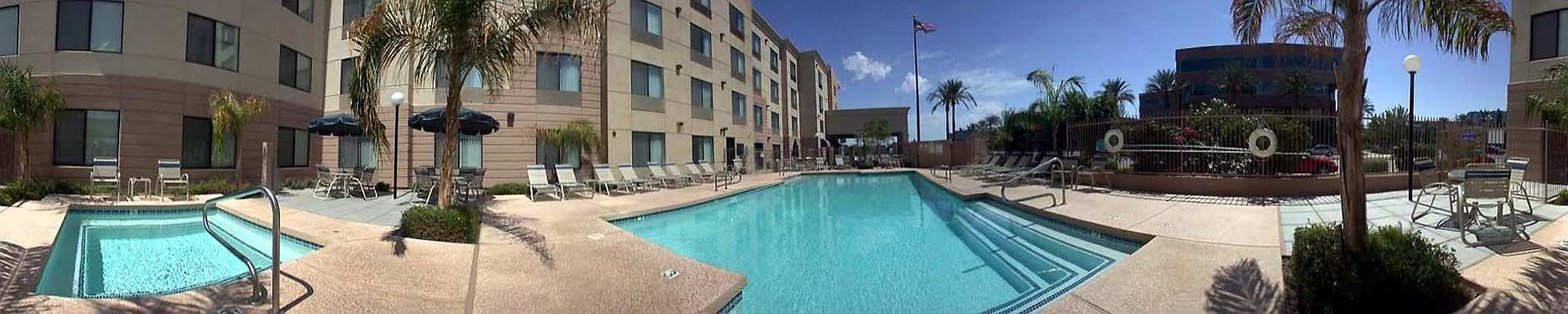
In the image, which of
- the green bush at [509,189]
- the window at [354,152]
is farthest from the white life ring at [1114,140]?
the window at [354,152]

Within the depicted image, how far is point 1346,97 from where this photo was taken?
13.5 feet

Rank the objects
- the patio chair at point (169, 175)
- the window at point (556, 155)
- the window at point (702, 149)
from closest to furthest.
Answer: the patio chair at point (169, 175), the window at point (556, 155), the window at point (702, 149)

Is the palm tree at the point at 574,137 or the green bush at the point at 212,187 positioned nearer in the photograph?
the green bush at the point at 212,187

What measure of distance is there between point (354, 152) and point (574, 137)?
647 centimetres

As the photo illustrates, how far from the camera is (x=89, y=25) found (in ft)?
42.1

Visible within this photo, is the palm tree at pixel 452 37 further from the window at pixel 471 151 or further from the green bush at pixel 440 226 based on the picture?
the window at pixel 471 151

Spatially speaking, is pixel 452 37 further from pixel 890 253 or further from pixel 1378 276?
pixel 1378 276

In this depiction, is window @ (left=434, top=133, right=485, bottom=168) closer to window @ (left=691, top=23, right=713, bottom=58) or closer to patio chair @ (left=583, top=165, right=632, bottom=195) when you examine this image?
patio chair @ (left=583, top=165, right=632, bottom=195)

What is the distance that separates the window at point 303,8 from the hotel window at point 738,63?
46.0 feet

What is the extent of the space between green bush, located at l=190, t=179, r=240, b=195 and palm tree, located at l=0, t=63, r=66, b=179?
104 inches

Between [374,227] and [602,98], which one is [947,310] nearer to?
[374,227]

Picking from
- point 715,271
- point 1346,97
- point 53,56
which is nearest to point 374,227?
point 715,271

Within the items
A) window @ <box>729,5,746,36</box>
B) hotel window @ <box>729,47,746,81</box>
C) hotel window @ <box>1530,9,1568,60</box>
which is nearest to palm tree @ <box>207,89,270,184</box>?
hotel window @ <box>729,47,746,81</box>

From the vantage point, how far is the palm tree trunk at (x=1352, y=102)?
401 centimetres
